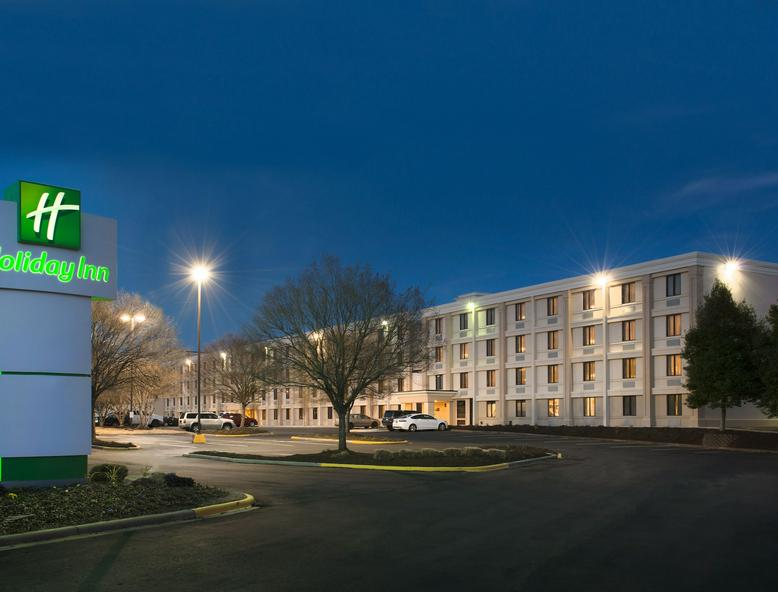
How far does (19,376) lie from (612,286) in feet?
159

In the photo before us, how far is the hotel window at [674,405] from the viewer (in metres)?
53.8

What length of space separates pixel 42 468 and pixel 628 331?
156ft

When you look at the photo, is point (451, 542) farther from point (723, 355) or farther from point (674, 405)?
point (674, 405)

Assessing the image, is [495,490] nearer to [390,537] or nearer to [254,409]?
[390,537]

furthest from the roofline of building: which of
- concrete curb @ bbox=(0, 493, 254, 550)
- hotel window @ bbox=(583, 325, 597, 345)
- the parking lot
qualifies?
concrete curb @ bbox=(0, 493, 254, 550)

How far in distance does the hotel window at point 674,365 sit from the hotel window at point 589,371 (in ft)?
23.2

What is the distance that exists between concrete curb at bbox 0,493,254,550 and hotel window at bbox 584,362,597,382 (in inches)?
1920

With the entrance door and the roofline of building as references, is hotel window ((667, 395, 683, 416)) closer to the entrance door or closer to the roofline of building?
the roofline of building

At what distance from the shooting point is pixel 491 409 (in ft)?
236

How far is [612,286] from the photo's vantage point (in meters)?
59.5

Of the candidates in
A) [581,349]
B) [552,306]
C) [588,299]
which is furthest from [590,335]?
[552,306]

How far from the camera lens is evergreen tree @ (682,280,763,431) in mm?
42594

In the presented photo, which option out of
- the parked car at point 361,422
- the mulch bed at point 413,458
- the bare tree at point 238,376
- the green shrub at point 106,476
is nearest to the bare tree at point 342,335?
the mulch bed at point 413,458

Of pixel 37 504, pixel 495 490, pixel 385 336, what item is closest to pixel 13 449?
pixel 37 504
